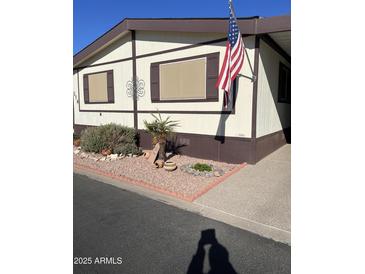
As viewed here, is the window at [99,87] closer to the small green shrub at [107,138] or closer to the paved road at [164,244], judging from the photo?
the small green shrub at [107,138]

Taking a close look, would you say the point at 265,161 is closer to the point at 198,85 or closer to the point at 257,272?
the point at 198,85

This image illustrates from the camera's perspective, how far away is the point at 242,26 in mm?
5906

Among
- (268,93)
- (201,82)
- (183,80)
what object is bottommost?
(268,93)

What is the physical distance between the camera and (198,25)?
257 inches

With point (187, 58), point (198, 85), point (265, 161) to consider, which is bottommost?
point (265, 161)

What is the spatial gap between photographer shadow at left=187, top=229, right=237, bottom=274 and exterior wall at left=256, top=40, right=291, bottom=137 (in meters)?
4.24

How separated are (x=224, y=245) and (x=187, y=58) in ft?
18.8

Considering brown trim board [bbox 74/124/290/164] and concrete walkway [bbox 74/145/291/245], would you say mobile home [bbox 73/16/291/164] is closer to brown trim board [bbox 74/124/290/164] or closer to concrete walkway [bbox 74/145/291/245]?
brown trim board [bbox 74/124/290/164]

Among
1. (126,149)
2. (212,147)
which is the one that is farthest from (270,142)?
(126,149)

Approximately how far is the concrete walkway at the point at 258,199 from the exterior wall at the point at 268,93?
1507mm

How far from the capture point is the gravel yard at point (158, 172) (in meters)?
4.86

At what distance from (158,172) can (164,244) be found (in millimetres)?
3155

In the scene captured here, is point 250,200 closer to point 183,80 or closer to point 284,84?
point 183,80
